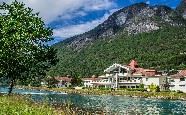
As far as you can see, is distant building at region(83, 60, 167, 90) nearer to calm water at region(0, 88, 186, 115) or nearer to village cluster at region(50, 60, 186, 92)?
village cluster at region(50, 60, 186, 92)

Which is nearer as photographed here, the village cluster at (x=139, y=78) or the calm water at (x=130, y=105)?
the calm water at (x=130, y=105)

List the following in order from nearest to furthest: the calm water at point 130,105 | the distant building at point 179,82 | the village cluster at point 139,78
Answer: the calm water at point 130,105
the distant building at point 179,82
the village cluster at point 139,78

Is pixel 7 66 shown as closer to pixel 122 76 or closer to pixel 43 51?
pixel 43 51

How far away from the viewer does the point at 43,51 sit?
58.2 metres

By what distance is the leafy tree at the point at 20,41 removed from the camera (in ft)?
178

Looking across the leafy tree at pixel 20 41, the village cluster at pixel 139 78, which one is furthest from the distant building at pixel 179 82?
the leafy tree at pixel 20 41

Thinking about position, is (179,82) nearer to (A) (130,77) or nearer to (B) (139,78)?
(B) (139,78)

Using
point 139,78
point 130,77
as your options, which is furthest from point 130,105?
point 130,77

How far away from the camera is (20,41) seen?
54.6 metres

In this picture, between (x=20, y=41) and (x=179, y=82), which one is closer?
(x=20, y=41)

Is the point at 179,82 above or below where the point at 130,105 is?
above

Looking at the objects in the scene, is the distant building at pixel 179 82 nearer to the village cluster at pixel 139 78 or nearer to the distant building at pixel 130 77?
the village cluster at pixel 139 78

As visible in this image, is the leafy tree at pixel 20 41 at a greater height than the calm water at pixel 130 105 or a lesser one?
greater

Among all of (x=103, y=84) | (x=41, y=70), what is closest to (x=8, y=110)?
(x=41, y=70)
